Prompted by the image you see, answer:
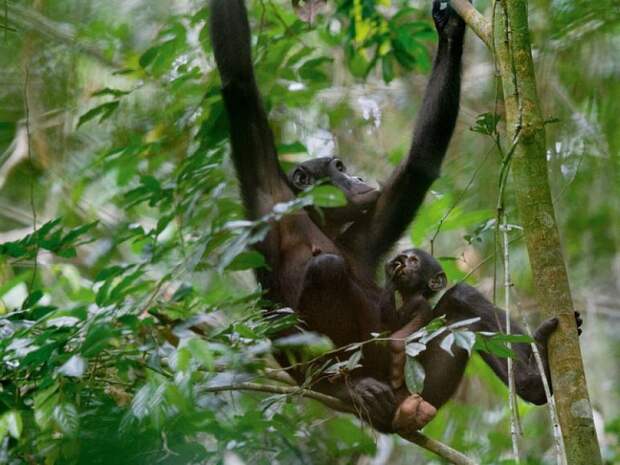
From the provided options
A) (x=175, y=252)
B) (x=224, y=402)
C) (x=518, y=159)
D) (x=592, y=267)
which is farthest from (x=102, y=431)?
(x=592, y=267)

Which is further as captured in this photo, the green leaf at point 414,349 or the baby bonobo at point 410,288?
the baby bonobo at point 410,288

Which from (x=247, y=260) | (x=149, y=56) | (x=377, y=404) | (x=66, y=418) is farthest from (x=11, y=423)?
(x=149, y=56)

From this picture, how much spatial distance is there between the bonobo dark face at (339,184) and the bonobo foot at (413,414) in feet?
5.17

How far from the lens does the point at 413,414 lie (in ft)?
14.6

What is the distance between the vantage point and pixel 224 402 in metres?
3.77

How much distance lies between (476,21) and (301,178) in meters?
1.90

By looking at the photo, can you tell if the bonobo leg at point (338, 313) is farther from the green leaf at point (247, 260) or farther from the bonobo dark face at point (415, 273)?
the green leaf at point (247, 260)

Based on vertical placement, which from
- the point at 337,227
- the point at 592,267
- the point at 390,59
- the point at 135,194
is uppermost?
the point at 390,59

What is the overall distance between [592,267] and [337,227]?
4.40 metres

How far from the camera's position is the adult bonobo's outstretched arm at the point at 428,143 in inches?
205

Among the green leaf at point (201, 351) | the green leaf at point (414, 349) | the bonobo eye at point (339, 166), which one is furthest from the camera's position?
the bonobo eye at point (339, 166)

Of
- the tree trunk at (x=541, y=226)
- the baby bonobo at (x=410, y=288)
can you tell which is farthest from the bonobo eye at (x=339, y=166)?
the tree trunk at (x=541, y=226)

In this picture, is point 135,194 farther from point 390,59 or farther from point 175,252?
point 390,59

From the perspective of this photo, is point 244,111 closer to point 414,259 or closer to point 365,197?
point 365,197
